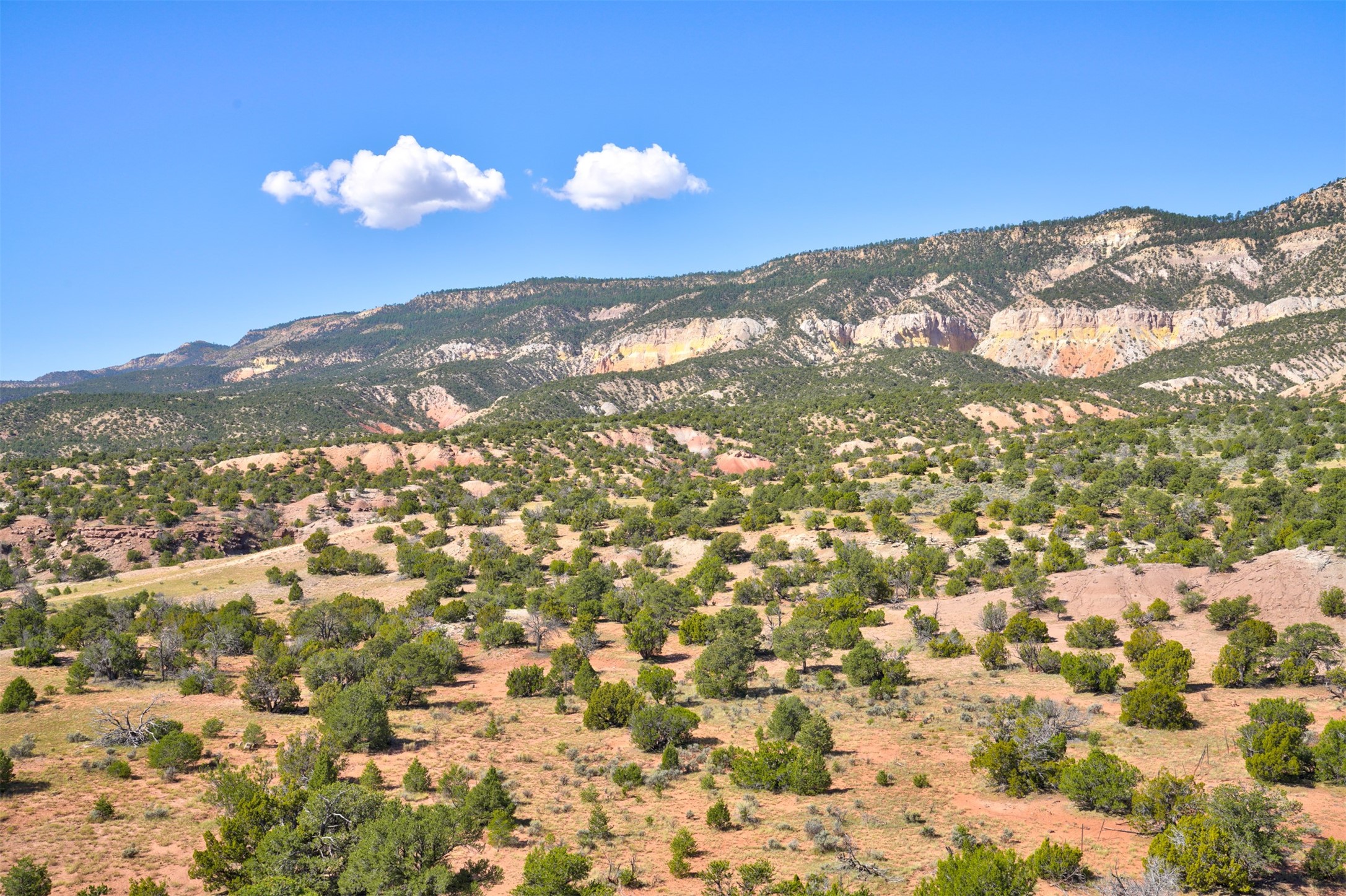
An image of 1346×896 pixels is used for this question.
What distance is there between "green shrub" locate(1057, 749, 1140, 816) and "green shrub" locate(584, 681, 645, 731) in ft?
39.8

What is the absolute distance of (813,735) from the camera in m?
19.0

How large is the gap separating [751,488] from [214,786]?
50.3 meters

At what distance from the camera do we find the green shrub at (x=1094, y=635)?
2772cm

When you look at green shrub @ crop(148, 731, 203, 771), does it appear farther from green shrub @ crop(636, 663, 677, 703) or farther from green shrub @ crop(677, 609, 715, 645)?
green shrub @ crop(677, 609, 715, 645)

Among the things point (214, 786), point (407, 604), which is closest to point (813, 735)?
point (214, 786)

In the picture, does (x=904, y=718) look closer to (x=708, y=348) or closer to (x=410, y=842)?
(x=410, y=842)

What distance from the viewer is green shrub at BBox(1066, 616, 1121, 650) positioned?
27.7 meters

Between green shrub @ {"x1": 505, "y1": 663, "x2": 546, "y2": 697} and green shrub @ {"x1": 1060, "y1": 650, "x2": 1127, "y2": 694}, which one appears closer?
green shrub @ {"x1": 1060, "y1": 650, "x2": 1127, "y2": 694}

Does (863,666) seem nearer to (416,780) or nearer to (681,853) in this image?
(681,853)

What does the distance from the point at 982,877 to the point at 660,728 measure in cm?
1095

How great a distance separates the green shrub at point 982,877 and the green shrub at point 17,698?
26.0 metres

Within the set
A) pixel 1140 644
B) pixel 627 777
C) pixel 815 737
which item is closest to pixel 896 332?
pixel 1140 644

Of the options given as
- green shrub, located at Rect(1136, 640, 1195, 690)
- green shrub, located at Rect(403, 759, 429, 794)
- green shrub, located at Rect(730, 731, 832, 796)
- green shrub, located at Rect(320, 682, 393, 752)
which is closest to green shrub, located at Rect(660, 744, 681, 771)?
green shrub, located at Rect(730, 731, 832, 796)

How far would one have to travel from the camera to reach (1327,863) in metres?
12.2
